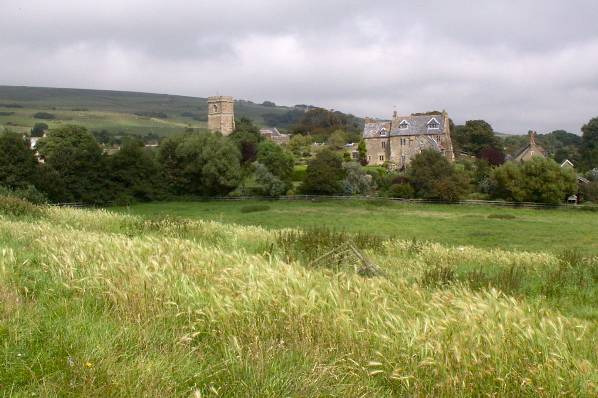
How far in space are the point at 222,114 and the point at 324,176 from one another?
2411 inches

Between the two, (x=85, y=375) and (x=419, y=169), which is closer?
(x=85, y=375)

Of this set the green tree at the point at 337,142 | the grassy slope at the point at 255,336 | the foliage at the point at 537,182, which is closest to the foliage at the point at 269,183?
the foliage at the point at 537,182

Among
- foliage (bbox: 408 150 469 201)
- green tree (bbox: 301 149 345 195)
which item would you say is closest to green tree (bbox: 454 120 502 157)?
foliage (bbox: 408 150 469 201)

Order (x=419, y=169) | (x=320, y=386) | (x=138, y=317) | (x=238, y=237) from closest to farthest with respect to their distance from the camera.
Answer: (x=320, y=386) < (x=138, y=317) < (x=238, y=237) < (x=419, y=169)

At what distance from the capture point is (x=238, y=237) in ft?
47.5

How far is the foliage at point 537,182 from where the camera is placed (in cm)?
5662

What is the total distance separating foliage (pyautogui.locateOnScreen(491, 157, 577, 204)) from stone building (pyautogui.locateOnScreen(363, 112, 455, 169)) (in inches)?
973

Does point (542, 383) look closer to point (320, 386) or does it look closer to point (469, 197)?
point (320, 386)

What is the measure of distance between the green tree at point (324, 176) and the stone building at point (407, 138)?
81.0ft

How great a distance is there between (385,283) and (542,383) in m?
3.01

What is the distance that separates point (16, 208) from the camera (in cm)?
1827

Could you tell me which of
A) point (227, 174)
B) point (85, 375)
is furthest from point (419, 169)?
point (85, 375)

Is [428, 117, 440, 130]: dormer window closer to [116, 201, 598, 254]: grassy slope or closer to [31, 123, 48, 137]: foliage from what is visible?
[116, 201, 598, 254]: grassy slope

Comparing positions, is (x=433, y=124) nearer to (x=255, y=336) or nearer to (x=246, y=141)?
(x=246, y=141)
